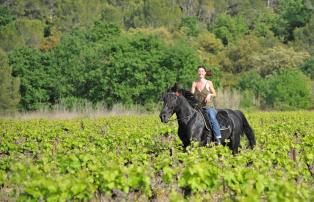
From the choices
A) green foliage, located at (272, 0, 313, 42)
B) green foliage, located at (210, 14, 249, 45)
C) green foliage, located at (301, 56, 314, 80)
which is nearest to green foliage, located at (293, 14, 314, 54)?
green foliage, located at (272, 0, 313, 42)

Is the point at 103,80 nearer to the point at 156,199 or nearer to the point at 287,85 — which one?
the point at 287,85

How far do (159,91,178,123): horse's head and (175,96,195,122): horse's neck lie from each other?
0.15 metres

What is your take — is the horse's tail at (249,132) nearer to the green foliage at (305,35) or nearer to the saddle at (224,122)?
the saddle at (224,122)

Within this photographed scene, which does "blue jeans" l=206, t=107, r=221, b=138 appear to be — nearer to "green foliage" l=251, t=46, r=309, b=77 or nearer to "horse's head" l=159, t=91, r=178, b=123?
"horse's head" l=159, t=91, r=178, b=123

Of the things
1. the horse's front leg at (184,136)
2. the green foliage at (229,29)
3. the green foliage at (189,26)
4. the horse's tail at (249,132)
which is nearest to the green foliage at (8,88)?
the green foliage at (229,29)

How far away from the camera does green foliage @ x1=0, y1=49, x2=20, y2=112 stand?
51.7 metres

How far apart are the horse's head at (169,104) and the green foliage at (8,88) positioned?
134 ft

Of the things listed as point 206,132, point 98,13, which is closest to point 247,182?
point 206,132

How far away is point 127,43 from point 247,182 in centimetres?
4555

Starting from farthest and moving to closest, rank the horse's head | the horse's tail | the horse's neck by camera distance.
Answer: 1. the horse's tail
2. the horse's neck
3. the horse's head

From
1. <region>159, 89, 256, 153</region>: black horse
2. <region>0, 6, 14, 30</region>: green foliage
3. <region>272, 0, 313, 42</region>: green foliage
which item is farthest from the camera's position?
<region>272, 0, 313, 42</region>: green foliage

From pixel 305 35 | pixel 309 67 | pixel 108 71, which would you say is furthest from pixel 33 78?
pixel 305 35

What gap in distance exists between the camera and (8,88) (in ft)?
171

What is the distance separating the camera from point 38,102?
54.6 metres
